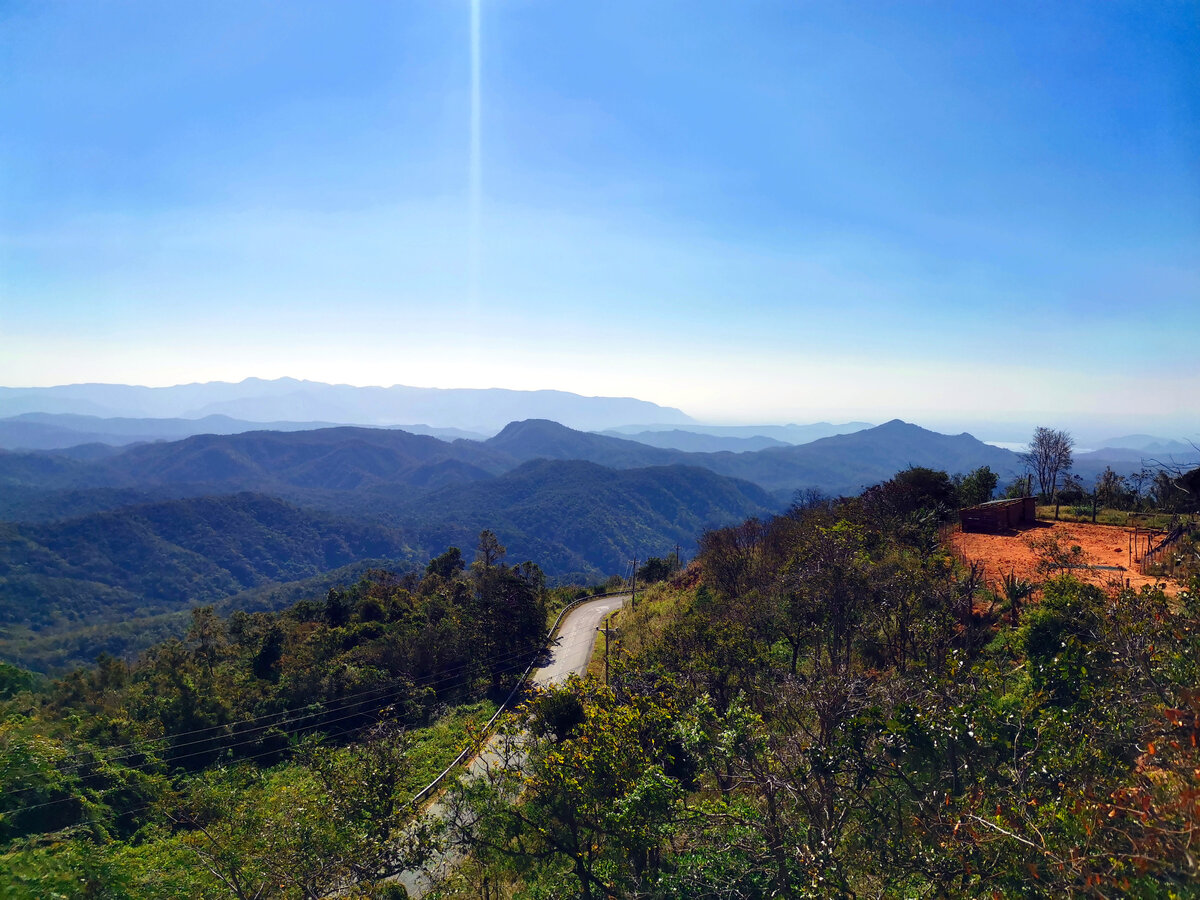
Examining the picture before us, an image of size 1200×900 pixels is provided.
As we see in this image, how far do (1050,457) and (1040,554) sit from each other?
16.7 m

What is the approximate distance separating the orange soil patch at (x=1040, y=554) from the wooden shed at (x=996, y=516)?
47 centimetres

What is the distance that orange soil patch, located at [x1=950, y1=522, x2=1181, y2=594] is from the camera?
1605cm

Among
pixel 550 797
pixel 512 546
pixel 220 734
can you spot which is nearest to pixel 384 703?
pixel 220 734

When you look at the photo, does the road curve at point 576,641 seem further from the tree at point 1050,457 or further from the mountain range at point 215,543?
the mountain range at point 215,543

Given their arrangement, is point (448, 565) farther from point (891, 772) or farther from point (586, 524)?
point (586, 524)

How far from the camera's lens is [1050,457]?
31.2 meters

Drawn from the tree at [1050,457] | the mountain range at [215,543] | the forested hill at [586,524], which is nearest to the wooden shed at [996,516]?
the tree at [1050,457]

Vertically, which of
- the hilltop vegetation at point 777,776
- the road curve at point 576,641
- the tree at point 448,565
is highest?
the hilltop vegetation at point 777,776

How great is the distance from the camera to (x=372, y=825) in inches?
318

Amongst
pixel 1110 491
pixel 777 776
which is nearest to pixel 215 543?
pixel 777 776

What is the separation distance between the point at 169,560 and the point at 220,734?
5993 inches

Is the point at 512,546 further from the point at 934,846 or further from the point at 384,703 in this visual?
the point at 934,846

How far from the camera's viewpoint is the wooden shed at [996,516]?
22688 mm

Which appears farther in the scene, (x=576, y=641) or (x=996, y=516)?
(x=576, y=641)
